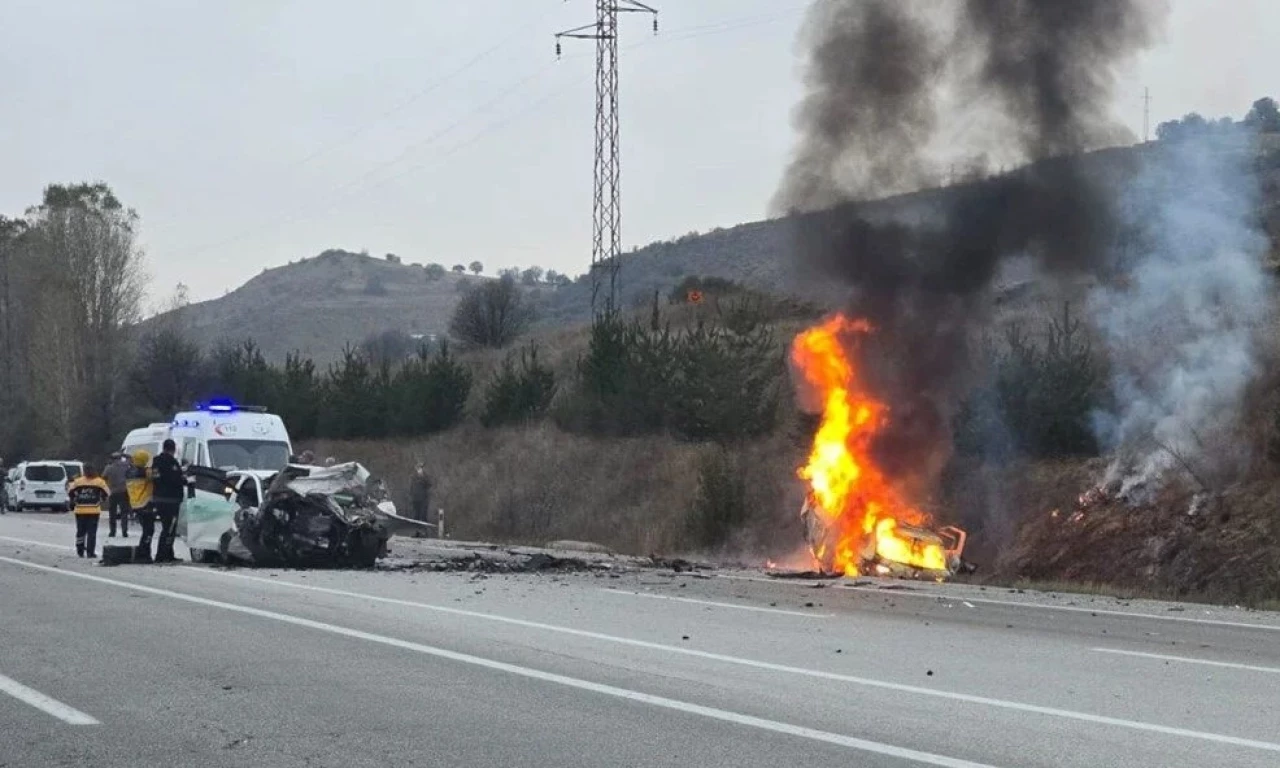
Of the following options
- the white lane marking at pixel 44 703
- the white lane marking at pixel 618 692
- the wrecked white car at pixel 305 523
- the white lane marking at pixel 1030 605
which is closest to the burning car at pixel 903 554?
the white lane marking at pixel 1030 605

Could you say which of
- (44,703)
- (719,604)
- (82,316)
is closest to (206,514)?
(719,604)

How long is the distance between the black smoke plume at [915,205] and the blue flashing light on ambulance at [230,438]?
38.9 ft

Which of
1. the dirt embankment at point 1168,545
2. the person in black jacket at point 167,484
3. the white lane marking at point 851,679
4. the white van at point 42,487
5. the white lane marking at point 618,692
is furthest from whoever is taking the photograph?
the white van at point 42,487

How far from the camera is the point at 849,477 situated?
897 inches

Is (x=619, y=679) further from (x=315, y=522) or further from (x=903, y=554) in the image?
(x=903, y=554)

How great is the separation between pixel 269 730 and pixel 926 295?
17329 mm

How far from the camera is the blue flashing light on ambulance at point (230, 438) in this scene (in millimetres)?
28891

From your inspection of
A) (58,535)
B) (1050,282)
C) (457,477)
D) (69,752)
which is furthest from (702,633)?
(457,477)

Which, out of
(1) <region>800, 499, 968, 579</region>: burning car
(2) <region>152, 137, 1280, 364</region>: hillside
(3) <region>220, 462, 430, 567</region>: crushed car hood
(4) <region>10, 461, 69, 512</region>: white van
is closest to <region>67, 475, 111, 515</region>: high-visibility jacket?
(3) <region>220, 462, 430, 567</region>: crushed car hood

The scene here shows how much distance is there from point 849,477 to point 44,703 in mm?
15329

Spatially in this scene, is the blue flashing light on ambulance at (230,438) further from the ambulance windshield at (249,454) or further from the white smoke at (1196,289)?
the white smoke at (1196,289)

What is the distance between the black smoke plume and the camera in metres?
23.4

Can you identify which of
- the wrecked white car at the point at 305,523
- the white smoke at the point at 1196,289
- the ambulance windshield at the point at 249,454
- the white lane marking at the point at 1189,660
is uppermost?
the white smoke at the point at 1196,289

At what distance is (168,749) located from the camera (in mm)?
7734
